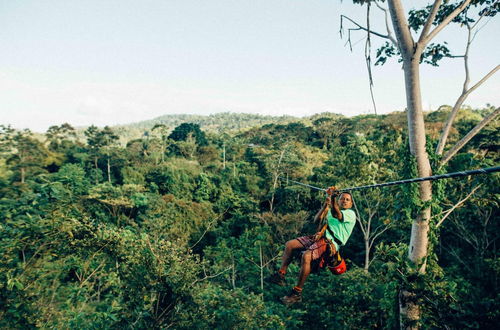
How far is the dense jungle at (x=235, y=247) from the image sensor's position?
4.22m

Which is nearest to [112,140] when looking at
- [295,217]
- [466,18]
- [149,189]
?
[149,189]

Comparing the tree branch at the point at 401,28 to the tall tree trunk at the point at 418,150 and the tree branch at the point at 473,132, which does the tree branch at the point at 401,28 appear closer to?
the tall tree trunk at the point at 418,150

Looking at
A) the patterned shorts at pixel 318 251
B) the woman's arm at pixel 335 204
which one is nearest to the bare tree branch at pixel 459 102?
the woman's arm at pixel 335 204

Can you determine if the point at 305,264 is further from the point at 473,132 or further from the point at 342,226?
the point at 473,132

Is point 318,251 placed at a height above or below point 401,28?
below

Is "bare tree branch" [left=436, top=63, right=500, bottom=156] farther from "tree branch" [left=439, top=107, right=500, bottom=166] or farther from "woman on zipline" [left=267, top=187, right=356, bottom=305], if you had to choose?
"woman on zipline" [left=267, top=187, right=356, bottom=305]

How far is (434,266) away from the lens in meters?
3.79

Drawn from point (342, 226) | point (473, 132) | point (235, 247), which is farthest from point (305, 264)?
point (235, 247)

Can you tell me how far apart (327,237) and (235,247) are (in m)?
15.9

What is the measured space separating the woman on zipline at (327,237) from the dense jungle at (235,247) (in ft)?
2.50

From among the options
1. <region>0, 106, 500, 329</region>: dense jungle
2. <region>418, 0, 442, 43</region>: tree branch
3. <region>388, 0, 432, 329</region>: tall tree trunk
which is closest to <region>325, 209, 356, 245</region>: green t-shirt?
<region>0, 106, 500, 329</region>: dense jungle

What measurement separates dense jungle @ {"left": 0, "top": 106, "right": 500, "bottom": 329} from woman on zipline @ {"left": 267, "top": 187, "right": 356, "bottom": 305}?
761 millimetres

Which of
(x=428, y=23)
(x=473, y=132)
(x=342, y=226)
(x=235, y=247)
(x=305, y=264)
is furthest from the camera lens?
(x=235, y=247)

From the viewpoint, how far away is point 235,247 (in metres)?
18.6
